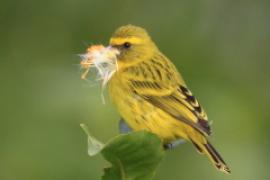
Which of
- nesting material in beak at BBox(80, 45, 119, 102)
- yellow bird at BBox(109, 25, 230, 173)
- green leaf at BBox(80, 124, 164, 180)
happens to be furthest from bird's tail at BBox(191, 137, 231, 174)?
green leaf at BBox(80, 124, 164, 180)

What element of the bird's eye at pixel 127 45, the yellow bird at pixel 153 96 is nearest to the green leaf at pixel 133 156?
the yellow bird at pixel 153 96

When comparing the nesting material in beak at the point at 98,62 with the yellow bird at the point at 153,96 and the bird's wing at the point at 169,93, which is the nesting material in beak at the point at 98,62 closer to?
the yellow bird at the point at 153,96

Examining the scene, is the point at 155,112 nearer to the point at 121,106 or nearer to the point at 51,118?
the point at 121,106

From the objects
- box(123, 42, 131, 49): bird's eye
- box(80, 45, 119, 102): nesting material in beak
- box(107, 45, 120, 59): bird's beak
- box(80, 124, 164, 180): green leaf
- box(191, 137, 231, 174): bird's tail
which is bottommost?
box(80, 124, 164, 180): green leaf

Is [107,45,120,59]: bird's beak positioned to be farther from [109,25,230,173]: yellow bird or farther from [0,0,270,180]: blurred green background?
[0,0,270,180]: blurred green background

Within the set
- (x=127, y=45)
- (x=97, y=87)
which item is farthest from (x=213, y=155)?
(x=127, y=45)

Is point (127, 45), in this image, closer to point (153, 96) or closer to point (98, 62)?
point (153, 96)
